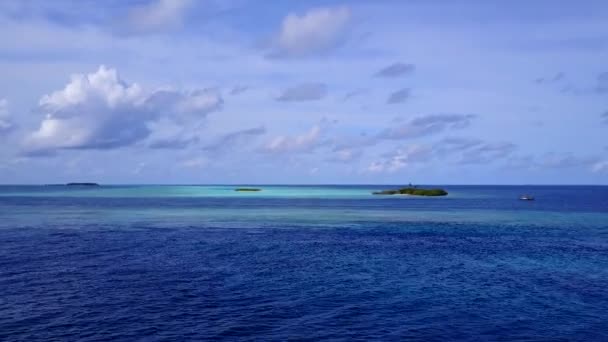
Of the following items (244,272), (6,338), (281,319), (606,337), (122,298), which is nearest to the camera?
(6,338)

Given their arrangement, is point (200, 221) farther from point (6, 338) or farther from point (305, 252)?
point (6, 338)

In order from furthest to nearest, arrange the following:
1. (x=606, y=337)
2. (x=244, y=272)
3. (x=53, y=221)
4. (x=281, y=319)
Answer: (x=53, y=221) < (x=244, y=272) < (x=281, y=319) < (x=606, y=337)

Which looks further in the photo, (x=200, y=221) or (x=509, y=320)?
(x=200, y=221)

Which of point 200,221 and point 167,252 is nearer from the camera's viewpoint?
point 167,252

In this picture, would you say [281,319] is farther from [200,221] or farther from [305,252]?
[200,221]

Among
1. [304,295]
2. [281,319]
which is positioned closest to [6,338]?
[281,319]

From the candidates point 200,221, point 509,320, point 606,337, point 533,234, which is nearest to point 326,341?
point 509,320

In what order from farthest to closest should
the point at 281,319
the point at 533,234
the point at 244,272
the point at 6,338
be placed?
the point at 533,234
the point at 244,272
the point at 281,319
the point at 6,338

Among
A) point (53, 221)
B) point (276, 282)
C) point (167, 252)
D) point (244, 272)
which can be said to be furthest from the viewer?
point (53, 221)
